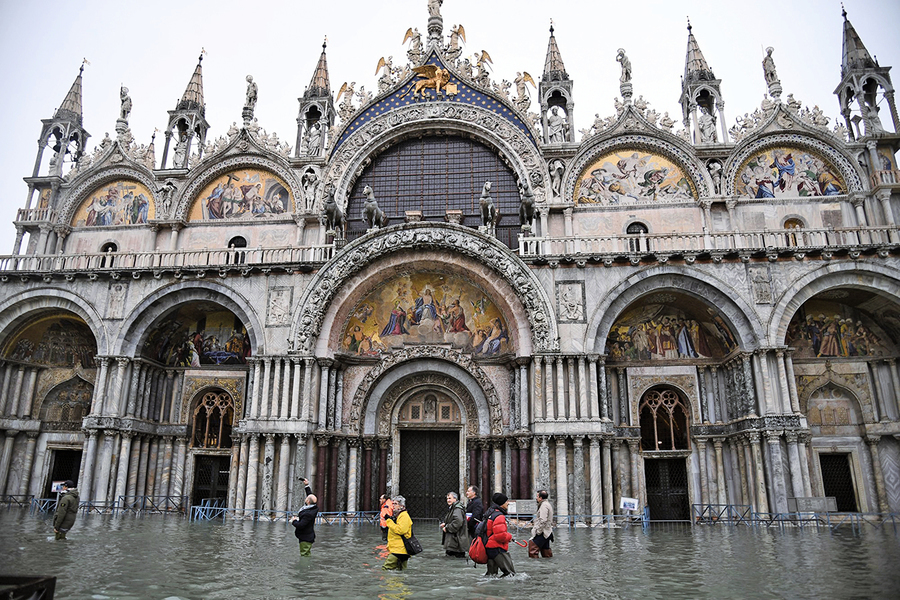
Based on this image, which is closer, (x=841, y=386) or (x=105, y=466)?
(x=841, y=386)

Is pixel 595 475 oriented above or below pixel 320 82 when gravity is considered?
below

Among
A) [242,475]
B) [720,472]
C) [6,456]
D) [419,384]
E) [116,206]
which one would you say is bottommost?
[242,475]

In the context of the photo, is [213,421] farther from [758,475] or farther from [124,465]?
[758,475]

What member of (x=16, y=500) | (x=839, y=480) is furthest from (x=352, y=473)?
(x=839, y=480)

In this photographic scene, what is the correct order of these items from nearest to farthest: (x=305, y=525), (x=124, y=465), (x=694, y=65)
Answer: (x=305, y=525), (x=124, y=465), (x=694, y=65)

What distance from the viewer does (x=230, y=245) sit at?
24.5 metres

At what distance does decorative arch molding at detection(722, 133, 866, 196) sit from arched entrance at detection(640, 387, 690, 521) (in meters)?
7.88

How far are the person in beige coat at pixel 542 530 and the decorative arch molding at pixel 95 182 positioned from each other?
69.3ft

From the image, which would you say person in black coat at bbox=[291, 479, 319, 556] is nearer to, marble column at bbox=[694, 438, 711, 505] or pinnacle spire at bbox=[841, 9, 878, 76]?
marble column at bbox=[694, 438, 711, 505]

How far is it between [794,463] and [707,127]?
1269 cm

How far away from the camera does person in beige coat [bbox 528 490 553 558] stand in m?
10.7

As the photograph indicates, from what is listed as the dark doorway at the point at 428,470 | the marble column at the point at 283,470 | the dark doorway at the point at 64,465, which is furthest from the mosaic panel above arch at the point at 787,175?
the dark doorway at the point at 64,465

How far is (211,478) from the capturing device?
2264cm

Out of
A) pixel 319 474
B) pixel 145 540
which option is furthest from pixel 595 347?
pixel 145 540
